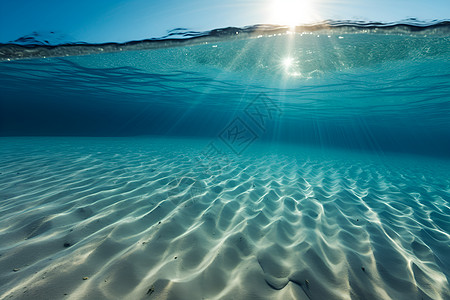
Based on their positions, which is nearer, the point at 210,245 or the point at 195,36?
the point at 210,245

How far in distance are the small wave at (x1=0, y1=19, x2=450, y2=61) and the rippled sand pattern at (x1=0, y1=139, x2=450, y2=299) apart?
6.58m

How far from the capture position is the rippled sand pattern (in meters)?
2.05

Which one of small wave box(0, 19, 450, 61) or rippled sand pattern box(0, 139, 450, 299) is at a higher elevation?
small wave box(0, 19, 450, 61)

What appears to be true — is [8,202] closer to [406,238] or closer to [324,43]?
[406,238]

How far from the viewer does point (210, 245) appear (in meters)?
2.80

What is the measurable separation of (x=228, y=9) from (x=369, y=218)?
7.23 meters

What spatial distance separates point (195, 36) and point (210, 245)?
8833mm

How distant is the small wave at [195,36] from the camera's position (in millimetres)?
7125

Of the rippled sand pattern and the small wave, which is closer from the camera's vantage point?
the rippled sand pattern

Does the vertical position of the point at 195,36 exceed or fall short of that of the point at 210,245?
it exceeds it

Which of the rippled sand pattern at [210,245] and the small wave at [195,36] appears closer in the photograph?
the rippled sand pattern at [210,245]

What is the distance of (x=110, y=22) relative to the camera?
7285 millimetres

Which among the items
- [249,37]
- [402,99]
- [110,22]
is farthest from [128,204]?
[402,99]

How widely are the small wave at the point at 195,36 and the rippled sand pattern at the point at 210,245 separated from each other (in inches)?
259
